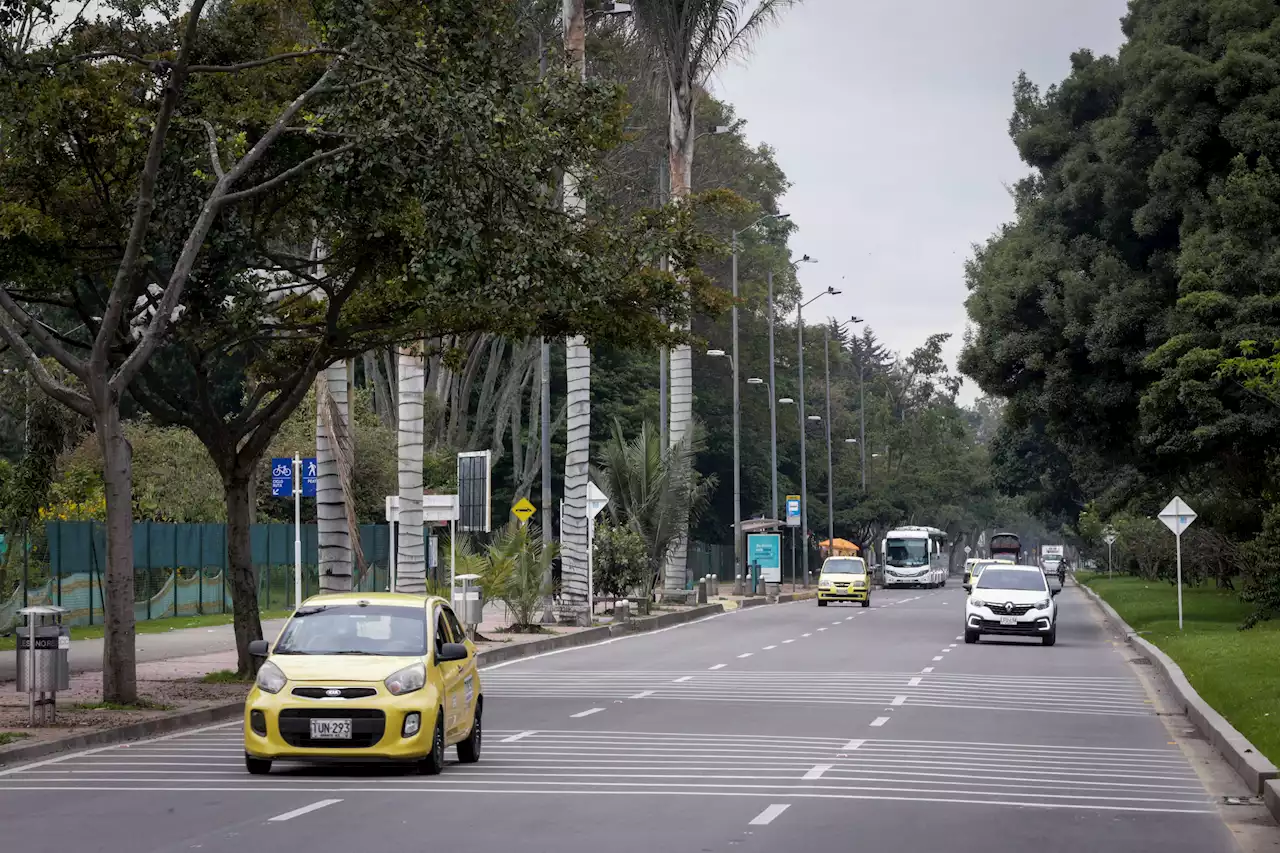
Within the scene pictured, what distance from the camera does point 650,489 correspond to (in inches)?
2026

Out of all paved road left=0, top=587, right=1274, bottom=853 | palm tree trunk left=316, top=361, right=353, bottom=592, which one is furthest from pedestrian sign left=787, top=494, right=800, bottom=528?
paved road left=0, top=587, right=1274, bottom=853

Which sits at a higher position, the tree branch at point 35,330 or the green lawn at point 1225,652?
the tree branch at point 35,330

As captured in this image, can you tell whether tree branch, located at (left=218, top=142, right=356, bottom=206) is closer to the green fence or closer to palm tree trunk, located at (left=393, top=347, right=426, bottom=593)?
palm tree trunk, located at (left=393, top=347, right=426, bottom=593)

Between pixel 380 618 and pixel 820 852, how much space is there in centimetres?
617

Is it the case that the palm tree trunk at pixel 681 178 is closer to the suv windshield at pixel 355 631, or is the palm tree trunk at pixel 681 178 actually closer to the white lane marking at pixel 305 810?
the suv windshield at pixel 355 631

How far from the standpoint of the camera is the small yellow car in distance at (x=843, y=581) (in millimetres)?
63188

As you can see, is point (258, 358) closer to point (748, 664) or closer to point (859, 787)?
point (748, 664)

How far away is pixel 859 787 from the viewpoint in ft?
49.5

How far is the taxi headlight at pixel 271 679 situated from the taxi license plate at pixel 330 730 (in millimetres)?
440

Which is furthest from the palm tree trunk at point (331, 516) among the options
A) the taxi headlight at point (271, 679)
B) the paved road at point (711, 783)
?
the taxi headlight at point (271, 679)

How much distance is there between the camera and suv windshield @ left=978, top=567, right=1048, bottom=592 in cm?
3903

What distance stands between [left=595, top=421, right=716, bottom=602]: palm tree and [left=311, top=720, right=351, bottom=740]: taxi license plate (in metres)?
35.6

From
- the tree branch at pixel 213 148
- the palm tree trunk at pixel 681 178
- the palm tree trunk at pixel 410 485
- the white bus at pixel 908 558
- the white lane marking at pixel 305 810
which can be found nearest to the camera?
the white lane marking at pixel 305 810

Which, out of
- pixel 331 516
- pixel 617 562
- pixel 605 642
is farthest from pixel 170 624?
pixel 331 516
